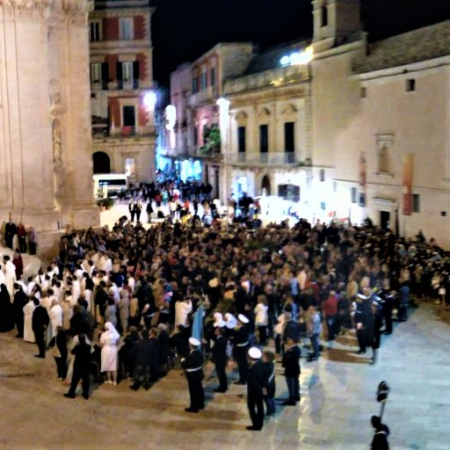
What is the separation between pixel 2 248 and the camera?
24438 mm

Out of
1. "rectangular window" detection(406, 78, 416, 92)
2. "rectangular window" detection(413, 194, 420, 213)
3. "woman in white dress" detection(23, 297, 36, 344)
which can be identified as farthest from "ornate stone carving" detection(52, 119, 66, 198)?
"rectangular window" detection(413, 194, 420, 213)

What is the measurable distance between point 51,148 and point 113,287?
33.2 feet

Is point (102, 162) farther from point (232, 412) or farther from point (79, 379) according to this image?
point (232, 412)

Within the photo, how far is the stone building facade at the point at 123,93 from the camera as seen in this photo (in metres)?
51.8

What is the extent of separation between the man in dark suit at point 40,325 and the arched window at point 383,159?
17939 millimetres

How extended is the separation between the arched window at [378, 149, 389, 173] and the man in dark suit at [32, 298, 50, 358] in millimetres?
17939

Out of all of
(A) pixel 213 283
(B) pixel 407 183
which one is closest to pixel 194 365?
(A) pixel 213 283

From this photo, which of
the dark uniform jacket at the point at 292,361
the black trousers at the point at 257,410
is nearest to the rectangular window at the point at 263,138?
the dark uniform jacket at the point at 292,361

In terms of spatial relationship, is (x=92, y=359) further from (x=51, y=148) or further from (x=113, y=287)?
(x=51, y=148)

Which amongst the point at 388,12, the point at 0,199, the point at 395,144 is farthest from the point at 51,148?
the point at 388,12

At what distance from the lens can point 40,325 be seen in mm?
15047

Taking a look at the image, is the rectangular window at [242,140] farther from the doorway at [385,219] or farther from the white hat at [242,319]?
the white hat at [242,319]

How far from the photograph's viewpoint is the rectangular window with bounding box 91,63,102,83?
5244 centimetres

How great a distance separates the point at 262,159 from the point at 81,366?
28862 millimetres
